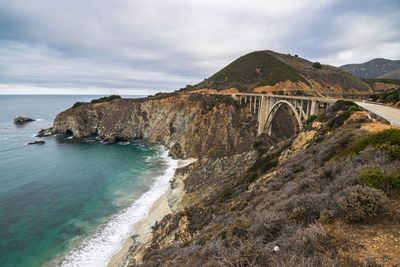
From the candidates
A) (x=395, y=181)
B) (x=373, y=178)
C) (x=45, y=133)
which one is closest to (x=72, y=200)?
(x=373, y=178)

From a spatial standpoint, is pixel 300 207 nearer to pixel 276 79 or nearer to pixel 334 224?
pixel 334 224

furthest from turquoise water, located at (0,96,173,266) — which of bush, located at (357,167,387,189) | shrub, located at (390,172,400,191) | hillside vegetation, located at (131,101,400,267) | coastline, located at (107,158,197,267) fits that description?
shrub, located at (390,172,400,191)

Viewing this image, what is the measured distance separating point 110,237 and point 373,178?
2367 cm

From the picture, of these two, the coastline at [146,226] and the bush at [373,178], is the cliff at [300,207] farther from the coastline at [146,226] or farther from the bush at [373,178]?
the coastline at [146,226]

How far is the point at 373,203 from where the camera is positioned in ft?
23.6

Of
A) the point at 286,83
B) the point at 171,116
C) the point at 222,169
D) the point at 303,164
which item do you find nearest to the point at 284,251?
the point at 303,164

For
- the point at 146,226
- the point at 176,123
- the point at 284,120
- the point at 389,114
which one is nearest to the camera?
the point at 389,114

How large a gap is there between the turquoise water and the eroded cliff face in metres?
8.92

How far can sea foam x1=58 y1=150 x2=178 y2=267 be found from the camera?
71.9 feet

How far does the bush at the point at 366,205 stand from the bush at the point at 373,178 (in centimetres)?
78

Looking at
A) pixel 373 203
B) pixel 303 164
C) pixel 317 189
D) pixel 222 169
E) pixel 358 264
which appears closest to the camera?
pixel 358 264

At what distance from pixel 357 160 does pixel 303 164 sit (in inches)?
245

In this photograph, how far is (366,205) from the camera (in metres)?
7.28

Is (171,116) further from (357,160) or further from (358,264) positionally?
(358,264)
